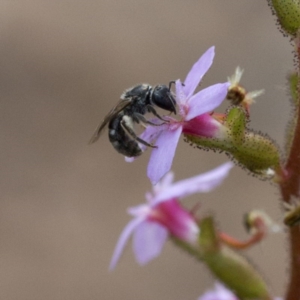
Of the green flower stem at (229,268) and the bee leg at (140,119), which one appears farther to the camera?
the green flower stem at (229,268)

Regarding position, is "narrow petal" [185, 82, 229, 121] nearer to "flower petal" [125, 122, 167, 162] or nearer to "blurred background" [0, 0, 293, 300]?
"flower petal" [125, 122, 167, 162]

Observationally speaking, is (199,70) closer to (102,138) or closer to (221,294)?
(221,294)

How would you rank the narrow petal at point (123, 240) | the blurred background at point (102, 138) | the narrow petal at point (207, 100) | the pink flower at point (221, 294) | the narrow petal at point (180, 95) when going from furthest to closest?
the blurred background at point (102, 138) < the pink flower at point (221, 294) < the narrow petal at point (123, 240) < the narrow petal at point (180, 95) < the narrow petal at point (207, 100)

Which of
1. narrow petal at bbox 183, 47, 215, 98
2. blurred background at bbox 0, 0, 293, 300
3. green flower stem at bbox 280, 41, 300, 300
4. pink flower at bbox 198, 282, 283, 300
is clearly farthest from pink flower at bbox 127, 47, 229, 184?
blurred background at bbox 0, 0, 293, 300

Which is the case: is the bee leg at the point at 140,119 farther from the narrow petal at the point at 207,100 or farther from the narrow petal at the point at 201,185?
the narrow petal at the point at 201,185

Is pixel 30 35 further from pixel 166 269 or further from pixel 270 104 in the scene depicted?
pixel 166 269

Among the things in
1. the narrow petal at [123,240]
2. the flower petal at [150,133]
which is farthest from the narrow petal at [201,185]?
the flower petal at [150,133]
